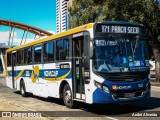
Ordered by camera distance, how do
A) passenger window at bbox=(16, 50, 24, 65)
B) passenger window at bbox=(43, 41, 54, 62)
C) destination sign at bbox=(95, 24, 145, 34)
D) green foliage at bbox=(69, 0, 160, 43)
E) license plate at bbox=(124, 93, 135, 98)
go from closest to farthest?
license plate at bbox=(124, 93, 135, 98)
destination sign at bbox=(95, 24, 145, 34)
passenger window at bbox=(43, 41, 54, 62)
passenger window at bbox=(16, 50, 24, 65)
green foliage at bbox=(69, 0, 160, 43)

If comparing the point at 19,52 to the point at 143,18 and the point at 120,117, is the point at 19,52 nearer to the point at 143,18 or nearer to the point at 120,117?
the point at 120,117

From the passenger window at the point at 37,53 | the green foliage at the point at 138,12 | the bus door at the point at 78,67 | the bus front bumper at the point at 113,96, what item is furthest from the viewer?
the green foliage at the point at 138,12

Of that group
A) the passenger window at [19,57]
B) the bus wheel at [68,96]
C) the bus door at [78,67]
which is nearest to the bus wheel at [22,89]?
the passenger window at [19,57]

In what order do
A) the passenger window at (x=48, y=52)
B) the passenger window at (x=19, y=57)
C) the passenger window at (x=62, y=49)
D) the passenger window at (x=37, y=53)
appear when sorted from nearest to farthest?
the passenger window at (x=62, y=49)
the passenger window at (x=48, y=52)
the passenger window at (x=37, y=53)
the passenger window at (x=19, y=57)

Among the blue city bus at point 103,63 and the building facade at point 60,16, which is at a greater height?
the building facade at point 60,16

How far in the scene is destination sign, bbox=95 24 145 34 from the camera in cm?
1186

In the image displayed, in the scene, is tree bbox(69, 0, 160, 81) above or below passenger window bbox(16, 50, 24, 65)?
above

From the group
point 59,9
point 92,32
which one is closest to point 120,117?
point 92,32

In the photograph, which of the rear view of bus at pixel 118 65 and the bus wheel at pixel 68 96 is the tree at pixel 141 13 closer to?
the bus wheel at pixel 68 96

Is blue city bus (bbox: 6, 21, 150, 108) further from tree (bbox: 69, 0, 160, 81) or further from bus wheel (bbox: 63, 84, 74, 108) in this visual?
tree (bbox: 69, 0, 160, 81)

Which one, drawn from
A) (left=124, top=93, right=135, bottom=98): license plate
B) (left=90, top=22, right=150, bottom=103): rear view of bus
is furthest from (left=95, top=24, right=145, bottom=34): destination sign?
(left=124, top=93, right=135, bottom=98): license plate

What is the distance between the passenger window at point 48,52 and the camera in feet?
49.8

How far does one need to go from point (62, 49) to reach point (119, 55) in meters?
3.13

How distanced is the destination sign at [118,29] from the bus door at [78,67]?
90 centimetres
